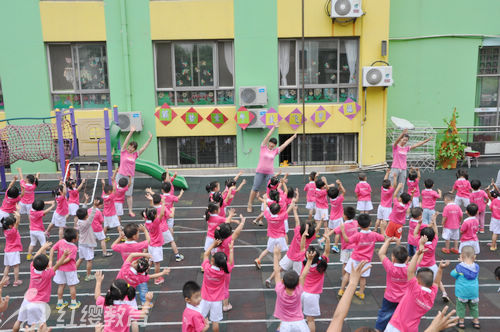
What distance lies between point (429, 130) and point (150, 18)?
10.2 m

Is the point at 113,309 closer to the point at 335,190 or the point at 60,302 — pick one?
the point at 60,302

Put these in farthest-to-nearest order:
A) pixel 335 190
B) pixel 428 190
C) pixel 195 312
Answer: pixel 428 190 → pixel 335 190 → pixel 195 312

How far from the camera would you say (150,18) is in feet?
47.9

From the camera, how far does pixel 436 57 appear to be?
16047mm

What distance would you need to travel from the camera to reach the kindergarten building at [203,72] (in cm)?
1455

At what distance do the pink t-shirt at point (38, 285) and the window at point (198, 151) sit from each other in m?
9.78

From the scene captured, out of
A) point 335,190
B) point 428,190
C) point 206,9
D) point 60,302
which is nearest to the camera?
point 60,302

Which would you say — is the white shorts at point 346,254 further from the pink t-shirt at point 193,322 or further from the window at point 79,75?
the window at point 79,75

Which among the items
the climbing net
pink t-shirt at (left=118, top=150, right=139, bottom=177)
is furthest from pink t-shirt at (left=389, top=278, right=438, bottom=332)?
the climbing net

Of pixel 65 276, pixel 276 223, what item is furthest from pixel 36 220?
pixel 276 223

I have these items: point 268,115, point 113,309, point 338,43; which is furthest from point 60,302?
point 338,43

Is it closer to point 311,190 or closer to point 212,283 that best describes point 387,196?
point 311,190

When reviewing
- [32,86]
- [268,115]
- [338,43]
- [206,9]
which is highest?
[206,9]

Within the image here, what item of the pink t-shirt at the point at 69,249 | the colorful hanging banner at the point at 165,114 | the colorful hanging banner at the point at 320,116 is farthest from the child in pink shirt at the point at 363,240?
the colorful hanging banner at the point at 165,114
